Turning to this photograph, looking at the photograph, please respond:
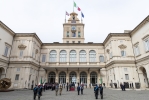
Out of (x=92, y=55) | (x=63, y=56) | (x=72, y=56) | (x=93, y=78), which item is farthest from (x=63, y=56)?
(x=93, y=78)

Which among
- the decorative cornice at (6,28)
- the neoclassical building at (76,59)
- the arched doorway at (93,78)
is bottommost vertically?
the arched doorway at (93,78)

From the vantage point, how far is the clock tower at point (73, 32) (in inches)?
1633

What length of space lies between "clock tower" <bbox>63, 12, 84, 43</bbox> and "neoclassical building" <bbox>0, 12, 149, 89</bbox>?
8.87 meters

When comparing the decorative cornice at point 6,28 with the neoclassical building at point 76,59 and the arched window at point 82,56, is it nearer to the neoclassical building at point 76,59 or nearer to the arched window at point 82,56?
the neoclassical building at point 76,59

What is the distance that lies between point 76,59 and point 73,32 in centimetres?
1469

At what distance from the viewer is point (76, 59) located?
32000 millimetres

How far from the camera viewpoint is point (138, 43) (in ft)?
78.0

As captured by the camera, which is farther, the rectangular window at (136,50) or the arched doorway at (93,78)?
the arched doorway at (93,78)

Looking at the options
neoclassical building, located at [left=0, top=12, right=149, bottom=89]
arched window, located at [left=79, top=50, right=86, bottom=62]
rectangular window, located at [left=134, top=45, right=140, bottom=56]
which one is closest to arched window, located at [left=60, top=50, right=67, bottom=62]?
neoclassical building, located at [left=0, top=12, right=149, bottom=89]

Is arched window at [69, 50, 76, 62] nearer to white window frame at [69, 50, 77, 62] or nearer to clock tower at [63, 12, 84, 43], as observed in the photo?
white window frame at [69, 50, 77, 62]

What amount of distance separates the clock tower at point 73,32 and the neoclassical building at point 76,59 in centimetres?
887

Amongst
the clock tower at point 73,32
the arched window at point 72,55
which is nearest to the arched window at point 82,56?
the arched window at point 72,55

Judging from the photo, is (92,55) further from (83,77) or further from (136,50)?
(136,50)

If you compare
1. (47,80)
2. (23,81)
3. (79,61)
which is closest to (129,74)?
(79,61)
